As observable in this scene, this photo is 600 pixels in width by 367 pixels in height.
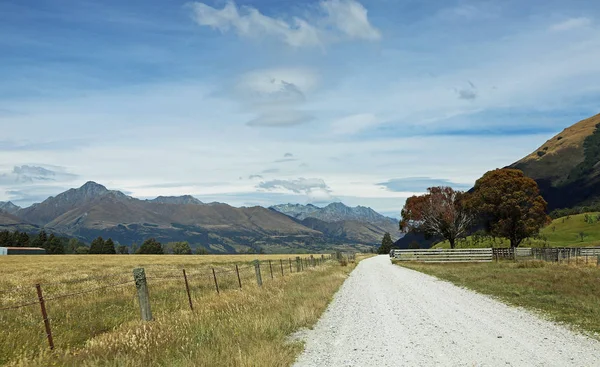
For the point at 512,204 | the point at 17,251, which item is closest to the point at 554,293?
the point at 512,204

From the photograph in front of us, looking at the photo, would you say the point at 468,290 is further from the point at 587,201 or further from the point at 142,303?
the point at 587,201

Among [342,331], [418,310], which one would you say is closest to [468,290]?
[418,310]

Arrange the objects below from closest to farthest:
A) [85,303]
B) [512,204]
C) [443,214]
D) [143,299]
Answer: [143,299]
[85,303]
[512,204]
[443,214]

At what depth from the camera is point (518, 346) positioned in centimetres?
995

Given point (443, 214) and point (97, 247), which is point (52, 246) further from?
point (443, 214)

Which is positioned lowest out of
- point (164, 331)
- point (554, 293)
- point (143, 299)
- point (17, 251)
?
point (17, 251)

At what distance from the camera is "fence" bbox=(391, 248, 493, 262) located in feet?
171

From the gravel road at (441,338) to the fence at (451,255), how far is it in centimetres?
3679

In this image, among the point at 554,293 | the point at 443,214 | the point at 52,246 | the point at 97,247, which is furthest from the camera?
the point at 52,246

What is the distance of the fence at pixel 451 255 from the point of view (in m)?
52.1

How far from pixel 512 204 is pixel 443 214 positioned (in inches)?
480

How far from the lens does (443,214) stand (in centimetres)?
6712

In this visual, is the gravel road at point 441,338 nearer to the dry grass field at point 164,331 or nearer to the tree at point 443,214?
the dry grass field at point 164,331

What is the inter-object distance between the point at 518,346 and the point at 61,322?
13278mm
